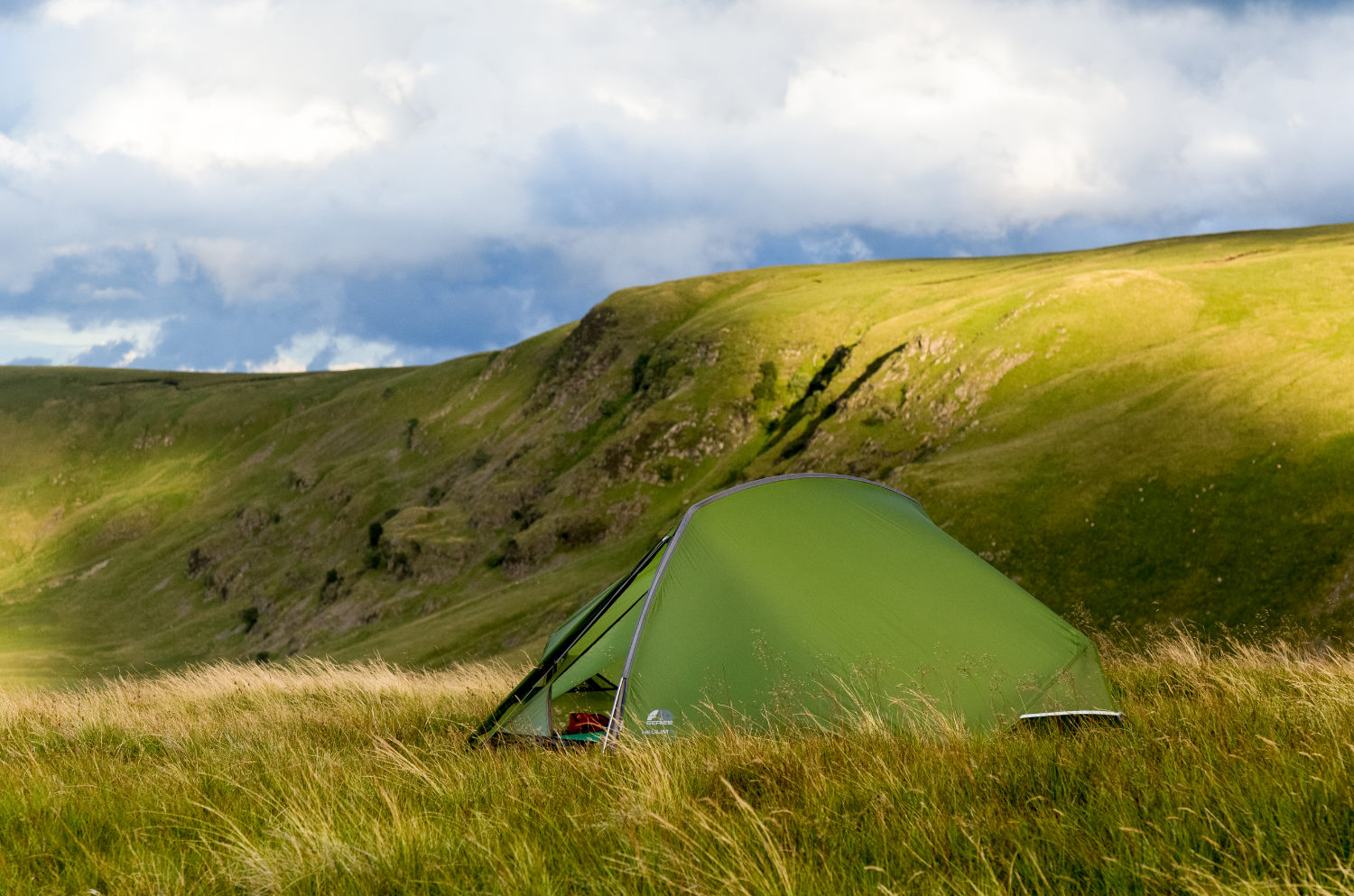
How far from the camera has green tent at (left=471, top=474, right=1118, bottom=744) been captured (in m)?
8.80

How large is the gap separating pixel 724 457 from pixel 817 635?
67.4 m

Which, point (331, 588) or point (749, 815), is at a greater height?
point (749, 815)

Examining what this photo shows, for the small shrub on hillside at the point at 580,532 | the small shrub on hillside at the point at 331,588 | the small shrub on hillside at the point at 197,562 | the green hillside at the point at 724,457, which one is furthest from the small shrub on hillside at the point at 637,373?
the small shrub on hillside at the point at 197,562

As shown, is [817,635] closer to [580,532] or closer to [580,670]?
[580,670]

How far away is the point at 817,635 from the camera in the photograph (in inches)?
362

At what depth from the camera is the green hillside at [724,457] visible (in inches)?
1249

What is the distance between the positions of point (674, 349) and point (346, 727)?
8363 centimetres

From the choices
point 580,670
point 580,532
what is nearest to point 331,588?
point 580,532

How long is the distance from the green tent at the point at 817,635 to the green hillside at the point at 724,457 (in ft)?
7.24

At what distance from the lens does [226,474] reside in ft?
466

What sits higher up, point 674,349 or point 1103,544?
point 674,349

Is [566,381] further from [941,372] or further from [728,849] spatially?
[728,849]

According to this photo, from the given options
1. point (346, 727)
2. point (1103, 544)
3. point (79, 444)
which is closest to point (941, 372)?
point (1103, 544)

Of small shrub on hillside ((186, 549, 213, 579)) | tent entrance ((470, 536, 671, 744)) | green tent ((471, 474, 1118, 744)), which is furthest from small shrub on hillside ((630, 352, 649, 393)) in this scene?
green tent ((471, 474, 1118, 744))
